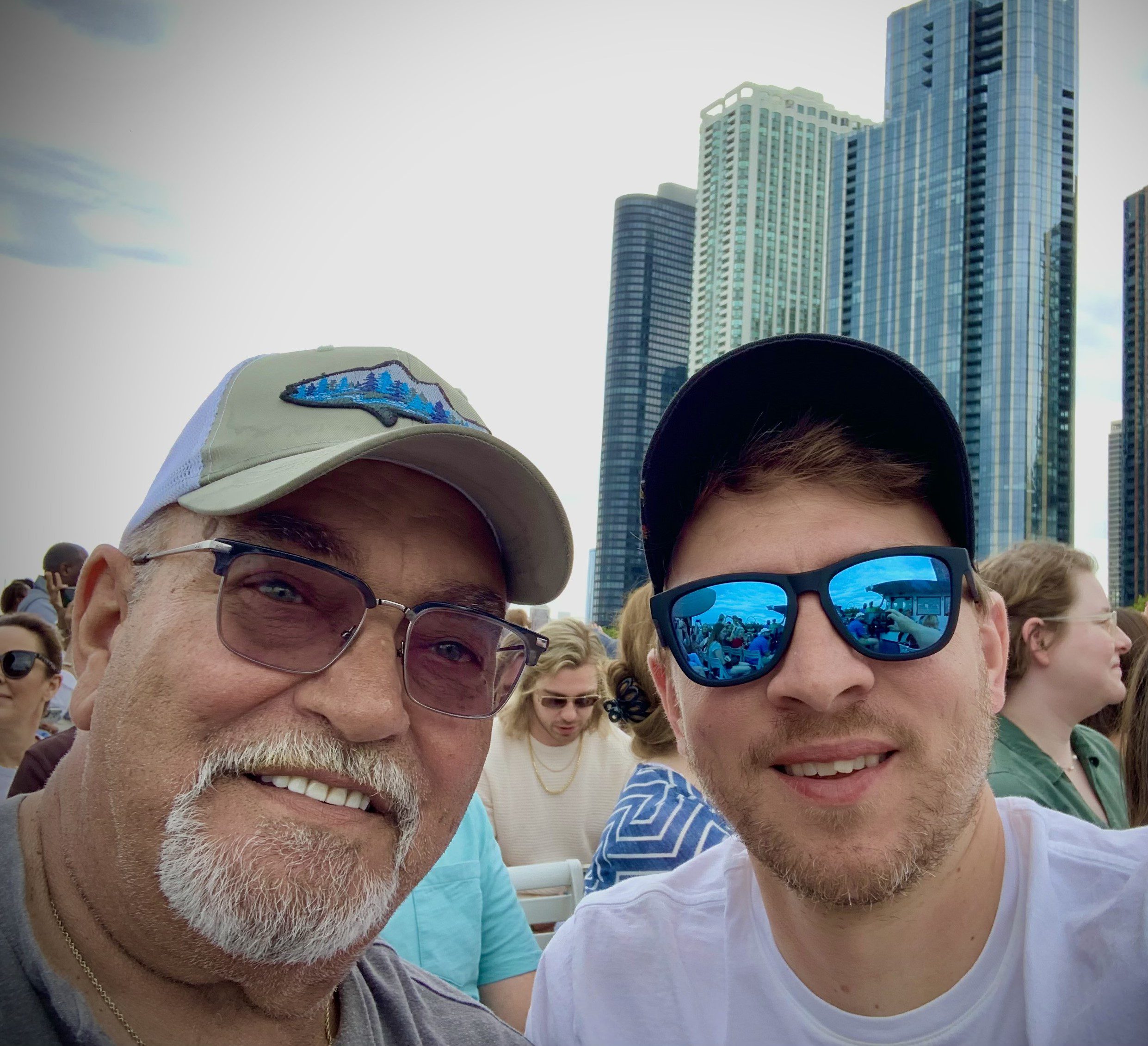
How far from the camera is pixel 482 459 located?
53.9 inches

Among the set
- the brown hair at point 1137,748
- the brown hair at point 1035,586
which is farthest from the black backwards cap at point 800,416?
the brown hair at point 1035,586

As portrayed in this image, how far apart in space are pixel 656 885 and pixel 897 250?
89.1 metres

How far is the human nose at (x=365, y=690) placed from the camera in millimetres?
1174

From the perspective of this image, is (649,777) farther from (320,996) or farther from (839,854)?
(320,996)

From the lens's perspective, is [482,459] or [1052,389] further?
[1052,389]

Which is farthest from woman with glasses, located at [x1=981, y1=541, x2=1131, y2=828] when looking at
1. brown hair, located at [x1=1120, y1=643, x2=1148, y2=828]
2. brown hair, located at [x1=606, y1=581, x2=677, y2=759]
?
brown hair, located at [x1=606, y1=581, x2=677, y2=759]

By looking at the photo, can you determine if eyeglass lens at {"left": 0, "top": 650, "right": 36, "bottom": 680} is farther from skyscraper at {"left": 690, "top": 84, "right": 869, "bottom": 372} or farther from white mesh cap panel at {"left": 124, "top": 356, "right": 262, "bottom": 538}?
skyscraper at {"left": 690, "top": 84, "right": 869, "bottom": 372}

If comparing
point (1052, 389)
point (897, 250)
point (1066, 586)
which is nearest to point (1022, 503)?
point (1052, 389)

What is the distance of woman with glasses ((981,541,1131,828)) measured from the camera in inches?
136

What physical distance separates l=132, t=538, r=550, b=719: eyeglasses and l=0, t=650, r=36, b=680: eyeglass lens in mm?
3356

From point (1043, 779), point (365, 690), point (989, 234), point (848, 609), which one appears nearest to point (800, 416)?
point (848, 609)

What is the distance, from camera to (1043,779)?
10.6ft

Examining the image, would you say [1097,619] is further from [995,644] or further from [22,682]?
[22,682]

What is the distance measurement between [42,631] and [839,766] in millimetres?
4264
